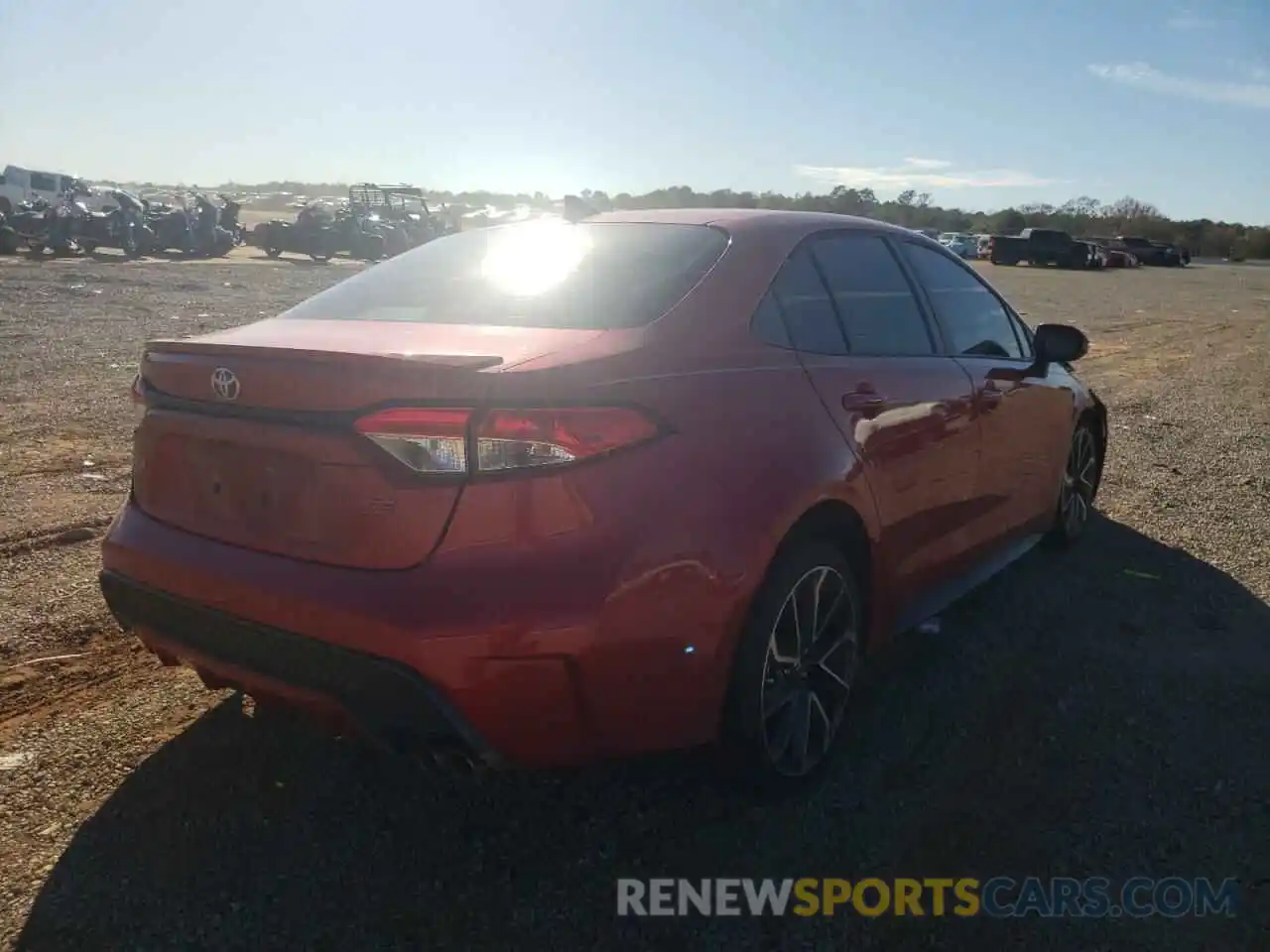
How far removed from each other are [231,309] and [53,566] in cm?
1152

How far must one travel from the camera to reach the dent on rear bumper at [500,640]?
89.9 inches

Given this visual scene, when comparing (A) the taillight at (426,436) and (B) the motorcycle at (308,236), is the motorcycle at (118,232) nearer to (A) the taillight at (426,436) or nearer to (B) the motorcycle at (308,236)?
(B) the motorcycle at (308,236)

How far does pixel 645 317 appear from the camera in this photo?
9.02 ft

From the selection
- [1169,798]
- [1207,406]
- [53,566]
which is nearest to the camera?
[1169,798]

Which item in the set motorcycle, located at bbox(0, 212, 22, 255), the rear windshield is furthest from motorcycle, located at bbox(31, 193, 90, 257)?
the rear windshield

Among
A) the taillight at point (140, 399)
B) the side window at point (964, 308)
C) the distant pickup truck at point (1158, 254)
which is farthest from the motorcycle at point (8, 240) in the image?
the distant pickup truck at point (1158, 254)

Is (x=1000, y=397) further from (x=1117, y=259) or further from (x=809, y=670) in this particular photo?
(x=1117, y=259)

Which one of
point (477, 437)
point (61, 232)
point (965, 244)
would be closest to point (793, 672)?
point (477, 437)

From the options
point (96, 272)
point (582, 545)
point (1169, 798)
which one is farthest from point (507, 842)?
point (96, 272)

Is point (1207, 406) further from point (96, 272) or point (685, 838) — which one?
point (96, 272)

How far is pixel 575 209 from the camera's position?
397 cm

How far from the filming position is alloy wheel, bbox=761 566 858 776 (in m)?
2.87

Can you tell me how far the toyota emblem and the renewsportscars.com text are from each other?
59.5 inches

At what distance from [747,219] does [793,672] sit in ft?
4.60
